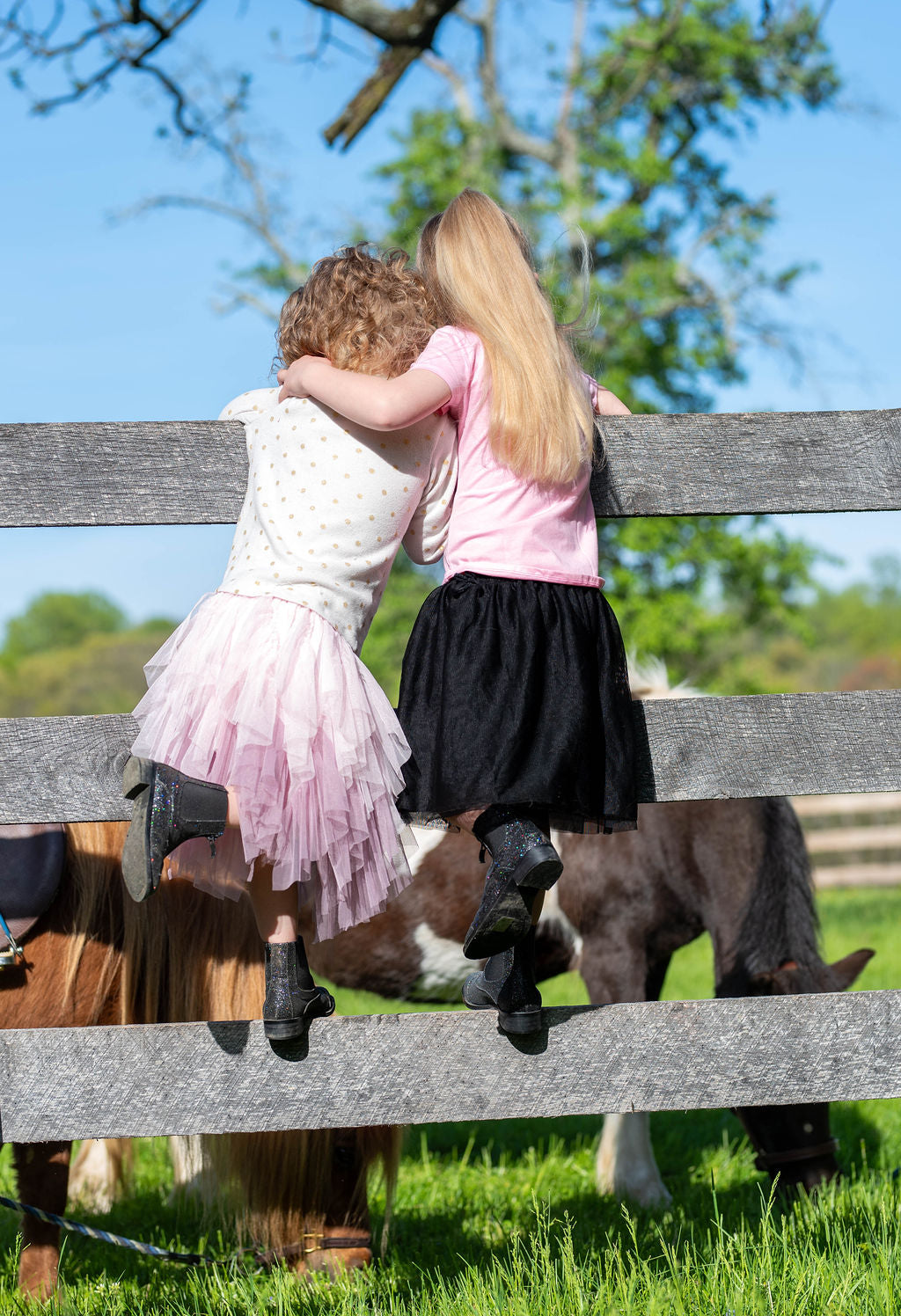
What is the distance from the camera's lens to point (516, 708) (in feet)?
7.18

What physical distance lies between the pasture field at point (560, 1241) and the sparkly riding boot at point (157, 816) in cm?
99

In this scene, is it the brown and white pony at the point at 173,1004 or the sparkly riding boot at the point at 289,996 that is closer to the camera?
the sparkly riding boot at the point at 289,996

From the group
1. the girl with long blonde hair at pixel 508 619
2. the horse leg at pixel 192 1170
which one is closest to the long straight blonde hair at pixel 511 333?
the girl with long blonde hair at pixel 508 619

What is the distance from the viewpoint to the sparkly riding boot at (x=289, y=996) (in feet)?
6.84

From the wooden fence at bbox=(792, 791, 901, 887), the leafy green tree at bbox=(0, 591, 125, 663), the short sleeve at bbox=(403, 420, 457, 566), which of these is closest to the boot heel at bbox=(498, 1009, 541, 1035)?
the short sleeve at bbox=(403, 420, 457, 566)

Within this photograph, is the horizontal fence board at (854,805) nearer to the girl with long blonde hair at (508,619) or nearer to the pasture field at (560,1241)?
the pasture field at (560,1241)

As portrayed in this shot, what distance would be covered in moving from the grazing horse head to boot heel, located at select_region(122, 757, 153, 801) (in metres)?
2.41

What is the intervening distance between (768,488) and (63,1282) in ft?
8.61

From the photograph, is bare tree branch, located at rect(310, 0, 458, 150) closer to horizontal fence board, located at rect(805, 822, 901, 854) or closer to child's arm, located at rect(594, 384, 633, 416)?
child's arm, located at rect(594, 384, 633, 416)

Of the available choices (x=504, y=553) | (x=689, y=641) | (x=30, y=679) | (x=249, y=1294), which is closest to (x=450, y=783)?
(x=504, y=553)

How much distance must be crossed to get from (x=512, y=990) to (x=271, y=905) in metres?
0.50

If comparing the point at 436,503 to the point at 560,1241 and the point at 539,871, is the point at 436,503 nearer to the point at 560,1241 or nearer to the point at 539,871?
the point at 539,871

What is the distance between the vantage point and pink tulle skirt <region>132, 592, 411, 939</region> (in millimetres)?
2148

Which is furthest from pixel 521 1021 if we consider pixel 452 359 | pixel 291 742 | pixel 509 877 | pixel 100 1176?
pixel 100 1176
